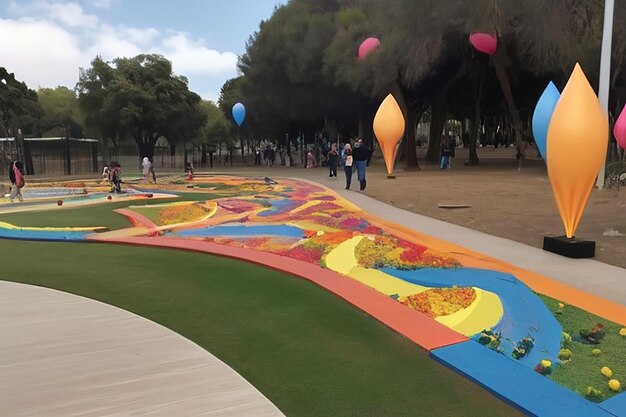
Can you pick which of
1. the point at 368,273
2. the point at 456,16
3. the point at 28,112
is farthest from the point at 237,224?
the point at 28,112

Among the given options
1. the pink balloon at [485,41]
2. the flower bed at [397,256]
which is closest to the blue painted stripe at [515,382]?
the flower bed at [397,256]

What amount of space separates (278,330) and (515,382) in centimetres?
209

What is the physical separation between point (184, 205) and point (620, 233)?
1048 cm

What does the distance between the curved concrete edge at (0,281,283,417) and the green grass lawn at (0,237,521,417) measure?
22 centimetres

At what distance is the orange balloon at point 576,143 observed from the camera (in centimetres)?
803

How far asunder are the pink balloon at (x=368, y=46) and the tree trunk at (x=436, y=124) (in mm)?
7400

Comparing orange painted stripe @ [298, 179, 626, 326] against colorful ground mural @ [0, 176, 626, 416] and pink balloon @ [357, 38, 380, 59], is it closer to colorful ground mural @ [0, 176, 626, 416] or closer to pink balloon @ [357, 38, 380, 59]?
colorful ground mural @ [0, 176, 626, 416]

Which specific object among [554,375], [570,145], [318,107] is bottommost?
[554,375]

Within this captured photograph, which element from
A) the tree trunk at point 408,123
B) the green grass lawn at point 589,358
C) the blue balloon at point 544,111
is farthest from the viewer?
the tree trunk at point 408,123

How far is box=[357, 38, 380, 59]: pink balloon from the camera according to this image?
96.0 feet

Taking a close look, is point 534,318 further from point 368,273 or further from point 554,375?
point 368,273

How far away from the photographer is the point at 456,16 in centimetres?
2562

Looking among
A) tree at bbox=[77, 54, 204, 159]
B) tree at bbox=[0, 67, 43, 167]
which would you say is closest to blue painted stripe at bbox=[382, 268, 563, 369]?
tree at bbox=[77, 54, 204, 159]

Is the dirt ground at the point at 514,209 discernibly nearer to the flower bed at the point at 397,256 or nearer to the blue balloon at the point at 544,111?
the blue balloon at the point at 544,111
